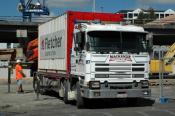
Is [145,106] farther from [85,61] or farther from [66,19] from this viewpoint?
[66,19]

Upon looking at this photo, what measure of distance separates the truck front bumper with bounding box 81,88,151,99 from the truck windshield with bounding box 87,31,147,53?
4.86 ft

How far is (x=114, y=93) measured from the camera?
17.8 m

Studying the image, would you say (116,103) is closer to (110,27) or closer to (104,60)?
(104,60)

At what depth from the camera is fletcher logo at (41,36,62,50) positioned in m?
21.5

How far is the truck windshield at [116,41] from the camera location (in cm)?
1761

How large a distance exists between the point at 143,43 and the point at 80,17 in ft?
10.1

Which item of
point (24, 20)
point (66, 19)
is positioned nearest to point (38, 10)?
point (24, 20)

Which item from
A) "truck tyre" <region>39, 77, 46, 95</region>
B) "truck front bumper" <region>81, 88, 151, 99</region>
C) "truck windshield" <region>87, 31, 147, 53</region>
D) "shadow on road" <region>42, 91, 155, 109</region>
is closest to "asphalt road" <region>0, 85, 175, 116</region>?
"shadow on road" <region>42, 91, 155, 109</region>

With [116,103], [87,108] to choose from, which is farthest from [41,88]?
[87,108]

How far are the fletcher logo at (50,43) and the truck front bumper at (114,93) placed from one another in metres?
4.12

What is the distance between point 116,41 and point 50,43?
6224 mm

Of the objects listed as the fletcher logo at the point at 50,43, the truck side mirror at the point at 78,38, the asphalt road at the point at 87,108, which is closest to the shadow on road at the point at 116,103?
the asphalt road at the point at 87,108

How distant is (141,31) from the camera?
60.4ft

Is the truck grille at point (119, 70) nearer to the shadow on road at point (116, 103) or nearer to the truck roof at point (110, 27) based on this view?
the truck roof at point (110, 27)
